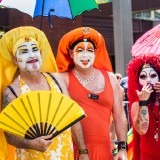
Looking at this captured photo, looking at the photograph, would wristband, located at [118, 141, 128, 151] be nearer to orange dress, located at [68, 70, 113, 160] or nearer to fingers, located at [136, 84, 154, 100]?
orange dress, located at [68, 70, 113, 160]

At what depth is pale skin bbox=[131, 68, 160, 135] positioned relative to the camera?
387 cm

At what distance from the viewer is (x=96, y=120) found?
151 inches

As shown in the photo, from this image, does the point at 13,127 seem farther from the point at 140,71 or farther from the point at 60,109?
the point at 140,71

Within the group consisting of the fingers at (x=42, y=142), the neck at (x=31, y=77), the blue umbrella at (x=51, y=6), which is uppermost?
the blue umbrella at (x=51, y=6)

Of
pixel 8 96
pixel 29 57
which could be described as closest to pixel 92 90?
pixel 29 57

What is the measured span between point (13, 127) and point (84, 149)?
2.76 ft

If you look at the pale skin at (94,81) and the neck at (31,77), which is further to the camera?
the pale skin at (94,81)

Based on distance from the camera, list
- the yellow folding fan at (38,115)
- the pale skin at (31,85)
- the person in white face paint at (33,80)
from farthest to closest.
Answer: the person in white face paint at (33,80) < the pale skin at (31,85) < the yellow folding fan at (38,115)

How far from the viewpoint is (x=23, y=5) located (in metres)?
4.08

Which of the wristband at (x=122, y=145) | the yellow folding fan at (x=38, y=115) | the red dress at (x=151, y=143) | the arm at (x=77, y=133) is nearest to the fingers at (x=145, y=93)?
the red dress at (x=151, y=143)

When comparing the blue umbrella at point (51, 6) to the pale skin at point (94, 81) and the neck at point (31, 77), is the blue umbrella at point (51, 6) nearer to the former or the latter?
the pale skin at point (94, 81)

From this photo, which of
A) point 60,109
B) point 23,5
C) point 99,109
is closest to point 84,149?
point 99,109

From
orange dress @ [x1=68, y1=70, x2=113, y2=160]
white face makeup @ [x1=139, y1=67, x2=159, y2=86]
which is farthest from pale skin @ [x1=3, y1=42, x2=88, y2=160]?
white face makeup @ [x1=139, y1=67, x2=159, y2=86]

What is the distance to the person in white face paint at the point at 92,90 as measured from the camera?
3826mm
